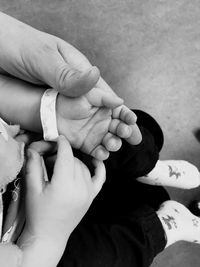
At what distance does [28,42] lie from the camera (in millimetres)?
589

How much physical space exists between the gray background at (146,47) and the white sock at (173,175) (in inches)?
4.1

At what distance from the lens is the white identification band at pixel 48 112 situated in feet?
1.90

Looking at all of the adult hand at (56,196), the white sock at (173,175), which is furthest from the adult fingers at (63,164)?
the white sock at (173,175)

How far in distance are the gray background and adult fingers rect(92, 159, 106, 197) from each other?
38cm

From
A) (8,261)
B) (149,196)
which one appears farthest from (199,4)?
(8,261)

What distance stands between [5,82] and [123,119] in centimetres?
23

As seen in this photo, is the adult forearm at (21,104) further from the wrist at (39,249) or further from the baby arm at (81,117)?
the wrist at (39,249)

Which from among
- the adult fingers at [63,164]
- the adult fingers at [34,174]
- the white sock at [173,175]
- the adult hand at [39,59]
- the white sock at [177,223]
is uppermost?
the adult hand at [39,59]

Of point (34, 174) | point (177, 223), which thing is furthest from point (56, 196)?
point (177, 223)

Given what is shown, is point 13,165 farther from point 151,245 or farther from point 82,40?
point 82,40

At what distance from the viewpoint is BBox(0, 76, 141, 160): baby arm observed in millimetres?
560

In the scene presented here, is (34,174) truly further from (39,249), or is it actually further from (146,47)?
(146,47)

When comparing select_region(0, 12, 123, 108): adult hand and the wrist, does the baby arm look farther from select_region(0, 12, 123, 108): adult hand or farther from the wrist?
the wrist

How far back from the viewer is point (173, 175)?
32.2 inches
